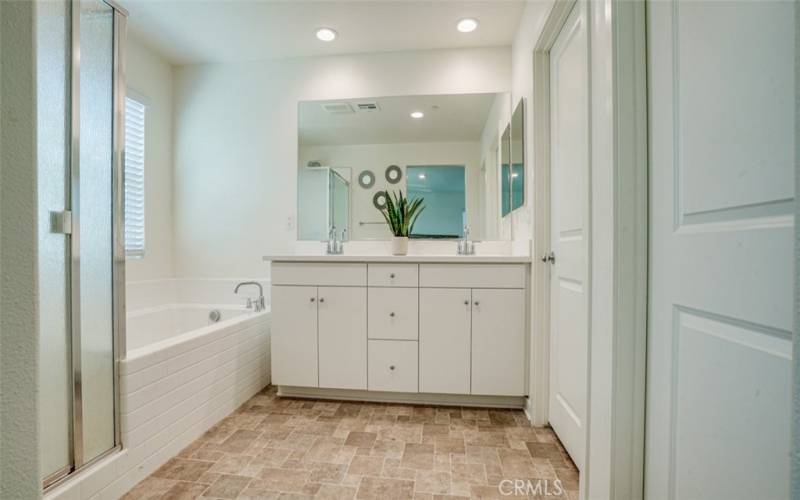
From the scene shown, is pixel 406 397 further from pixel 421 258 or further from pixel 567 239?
pixel 567 239

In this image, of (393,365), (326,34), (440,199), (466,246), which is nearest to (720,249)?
(393,365)

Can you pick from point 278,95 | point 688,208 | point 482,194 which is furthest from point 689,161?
point 278,95

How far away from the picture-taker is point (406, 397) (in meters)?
1.99

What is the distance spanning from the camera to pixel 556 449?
1.54 meters

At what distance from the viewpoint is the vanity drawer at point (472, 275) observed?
185 centimetres

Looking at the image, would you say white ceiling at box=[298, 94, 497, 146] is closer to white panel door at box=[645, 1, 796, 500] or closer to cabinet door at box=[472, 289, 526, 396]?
cabinet door at box=[472, 289, 526, 396]

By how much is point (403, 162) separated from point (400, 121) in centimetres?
29

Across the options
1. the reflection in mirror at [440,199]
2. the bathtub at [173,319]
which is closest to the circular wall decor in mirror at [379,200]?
the reflection in mirror at [440,199]

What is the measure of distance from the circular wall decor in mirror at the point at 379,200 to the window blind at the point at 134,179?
5.50 ft

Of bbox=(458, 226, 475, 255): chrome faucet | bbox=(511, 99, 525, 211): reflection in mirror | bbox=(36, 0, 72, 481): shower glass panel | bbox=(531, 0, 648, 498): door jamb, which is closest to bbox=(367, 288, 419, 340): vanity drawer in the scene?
bbox=(458, 226, 475, 255): chrome faucet

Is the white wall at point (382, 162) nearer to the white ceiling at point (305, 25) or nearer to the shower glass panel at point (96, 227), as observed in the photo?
the white ceiling at point (305, 25)

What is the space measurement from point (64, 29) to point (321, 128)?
1519 millimetres

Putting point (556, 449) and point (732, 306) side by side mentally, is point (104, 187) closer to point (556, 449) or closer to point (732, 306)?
point (732, 306)

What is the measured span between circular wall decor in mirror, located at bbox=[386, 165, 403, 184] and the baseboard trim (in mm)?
1412
